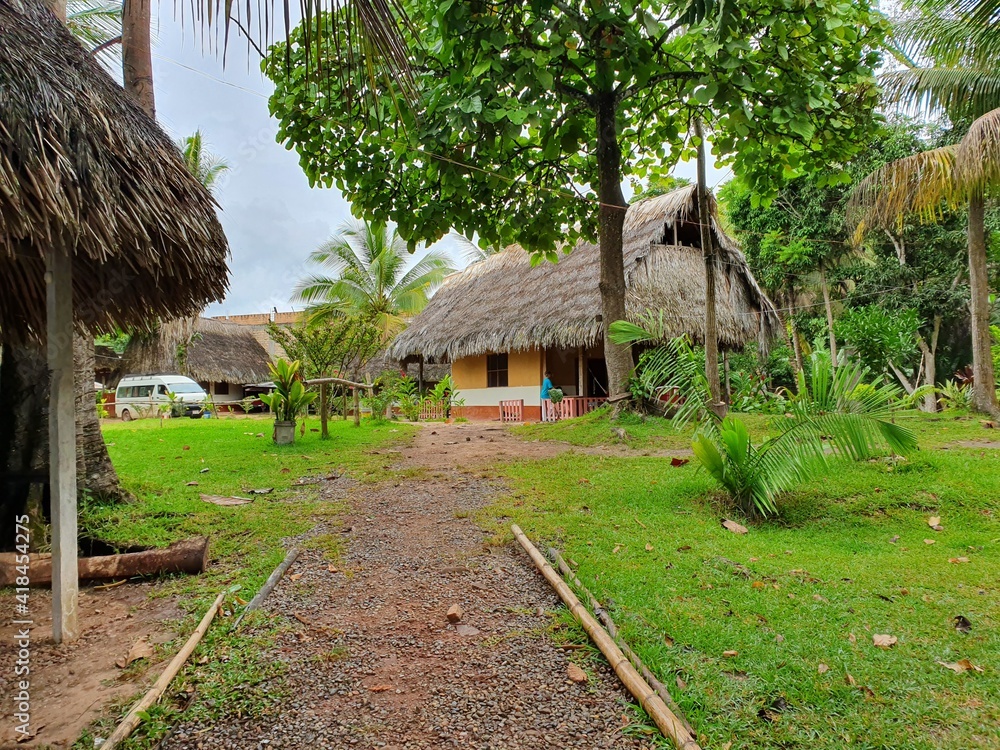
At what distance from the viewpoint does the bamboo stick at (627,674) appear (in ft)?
5.22

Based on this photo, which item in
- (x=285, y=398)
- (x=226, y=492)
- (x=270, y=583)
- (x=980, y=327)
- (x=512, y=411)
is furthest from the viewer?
(x=512, y=411)

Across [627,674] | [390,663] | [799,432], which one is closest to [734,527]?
[799,432]

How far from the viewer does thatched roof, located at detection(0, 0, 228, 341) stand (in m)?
2.05

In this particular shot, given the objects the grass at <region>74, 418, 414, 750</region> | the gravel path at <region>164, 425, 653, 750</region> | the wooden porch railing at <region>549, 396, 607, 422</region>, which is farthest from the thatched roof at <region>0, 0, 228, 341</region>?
the wooden porch railing at <region>549, 396, 607, 422</region>

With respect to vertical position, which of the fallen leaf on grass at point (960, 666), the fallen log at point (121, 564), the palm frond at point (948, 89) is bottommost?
the fallen leaf on grass at point (960, 666)

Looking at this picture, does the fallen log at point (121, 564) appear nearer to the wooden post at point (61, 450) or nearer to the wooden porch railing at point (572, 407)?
the wooden post at point (61, 450)

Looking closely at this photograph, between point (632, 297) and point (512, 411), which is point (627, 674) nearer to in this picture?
point (632, 297)

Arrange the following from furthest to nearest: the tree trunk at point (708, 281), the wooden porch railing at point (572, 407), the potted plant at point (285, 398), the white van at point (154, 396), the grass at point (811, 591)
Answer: the white van at point (154, 396)
the wooden porch railing at point (572, 407)
the potted plant at point (285, 398)
the tree trunk at point (708, 281)
the grass at point (811, 591)

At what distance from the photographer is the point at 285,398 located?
8398 millimetres

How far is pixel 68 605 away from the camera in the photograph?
237 centimetres

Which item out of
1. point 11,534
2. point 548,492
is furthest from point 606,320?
point 11,534

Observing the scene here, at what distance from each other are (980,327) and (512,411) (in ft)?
30.9

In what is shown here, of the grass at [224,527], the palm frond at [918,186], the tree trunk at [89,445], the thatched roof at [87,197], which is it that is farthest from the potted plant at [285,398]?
the palm frond at [918,186]

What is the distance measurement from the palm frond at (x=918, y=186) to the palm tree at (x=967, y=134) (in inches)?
0.4
